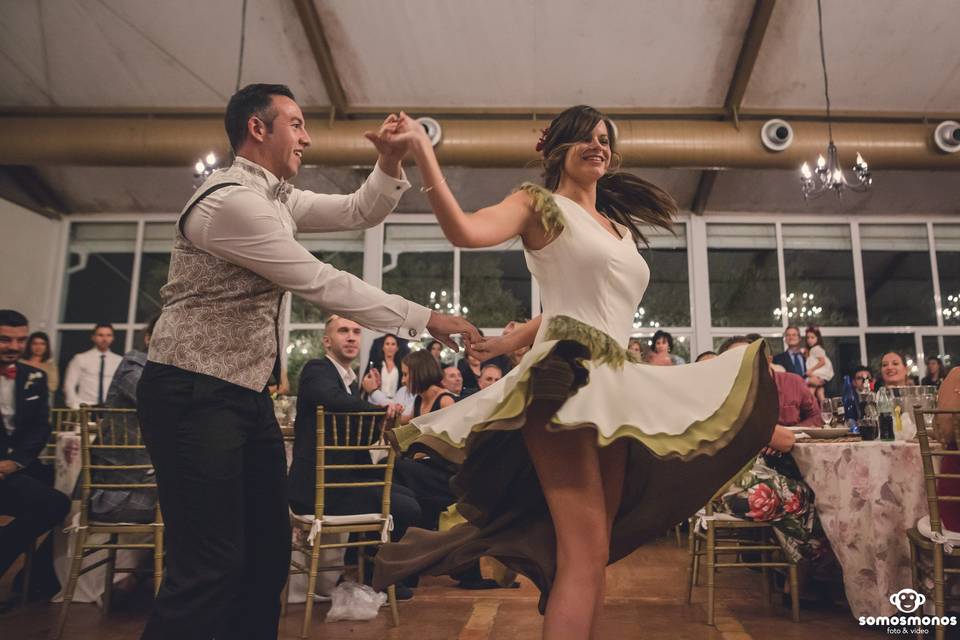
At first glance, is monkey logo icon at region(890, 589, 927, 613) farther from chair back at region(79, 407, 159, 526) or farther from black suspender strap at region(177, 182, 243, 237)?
chair back at region(79, 407, 159, 526)

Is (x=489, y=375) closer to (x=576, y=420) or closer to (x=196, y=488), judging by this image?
(x=196, y=488)

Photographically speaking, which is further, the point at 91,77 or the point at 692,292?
the point at 692,292

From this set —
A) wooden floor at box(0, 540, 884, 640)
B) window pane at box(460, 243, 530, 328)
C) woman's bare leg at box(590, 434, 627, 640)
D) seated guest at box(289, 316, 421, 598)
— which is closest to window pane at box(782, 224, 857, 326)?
window pane at box(460, 243, 530, 328)

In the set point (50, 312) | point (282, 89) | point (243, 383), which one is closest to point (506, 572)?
point (243, 383)

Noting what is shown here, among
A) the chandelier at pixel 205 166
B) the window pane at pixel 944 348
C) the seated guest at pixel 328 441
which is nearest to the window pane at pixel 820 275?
the window pane at pixel 944 348

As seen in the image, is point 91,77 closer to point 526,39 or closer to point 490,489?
point 526,39

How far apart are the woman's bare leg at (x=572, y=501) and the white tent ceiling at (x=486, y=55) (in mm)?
6080

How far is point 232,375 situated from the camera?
1583 mm

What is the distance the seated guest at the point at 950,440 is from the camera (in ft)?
8.20

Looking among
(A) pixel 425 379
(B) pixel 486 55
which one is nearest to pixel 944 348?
(B) pixel 486 55

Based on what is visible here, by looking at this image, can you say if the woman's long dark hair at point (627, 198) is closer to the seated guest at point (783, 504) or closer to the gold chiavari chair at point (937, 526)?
the seated guest at point (783, 504)

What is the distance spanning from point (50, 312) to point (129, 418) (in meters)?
7.51

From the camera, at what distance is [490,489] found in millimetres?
1561

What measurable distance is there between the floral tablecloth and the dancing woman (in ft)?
5.58
